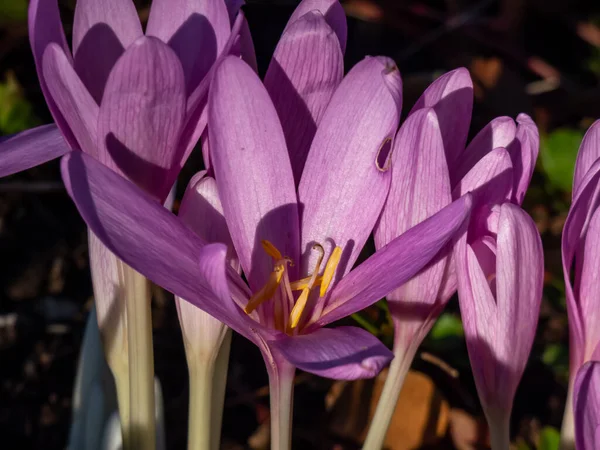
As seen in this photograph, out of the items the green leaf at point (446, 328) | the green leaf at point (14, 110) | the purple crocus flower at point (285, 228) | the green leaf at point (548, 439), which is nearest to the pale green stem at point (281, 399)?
the purple crocus flower at point (285, 228)

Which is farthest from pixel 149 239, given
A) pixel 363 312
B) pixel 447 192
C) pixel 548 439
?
pixel 548 439

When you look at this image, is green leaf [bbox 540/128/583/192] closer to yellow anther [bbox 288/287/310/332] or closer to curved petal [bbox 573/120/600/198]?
curved petal [bbox 573/120/600/198]

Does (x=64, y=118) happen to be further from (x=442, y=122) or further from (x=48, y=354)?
(x=48, y=354)

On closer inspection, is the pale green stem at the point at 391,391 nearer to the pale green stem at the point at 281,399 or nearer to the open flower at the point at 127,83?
the pale green stem at the point at 281,399

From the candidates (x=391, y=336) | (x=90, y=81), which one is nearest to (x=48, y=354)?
(x=391, y=336)

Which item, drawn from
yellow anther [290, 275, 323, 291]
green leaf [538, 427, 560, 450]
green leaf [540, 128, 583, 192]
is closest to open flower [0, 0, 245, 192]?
yellow anther [290, 275, 323, 291]

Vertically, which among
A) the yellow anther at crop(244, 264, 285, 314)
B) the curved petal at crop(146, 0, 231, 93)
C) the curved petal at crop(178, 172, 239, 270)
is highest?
the curved petal at crop(146, 0, 231, 93)

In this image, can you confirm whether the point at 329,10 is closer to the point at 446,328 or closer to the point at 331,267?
the point at 331,267
